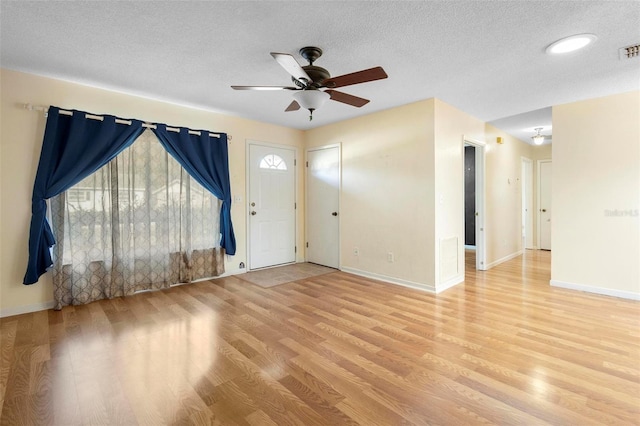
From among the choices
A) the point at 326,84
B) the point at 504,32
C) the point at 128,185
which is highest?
the point at 504,32

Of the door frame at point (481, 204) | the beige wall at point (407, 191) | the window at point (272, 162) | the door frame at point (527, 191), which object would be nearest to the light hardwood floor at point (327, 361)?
the beige wall at point (407, 191)

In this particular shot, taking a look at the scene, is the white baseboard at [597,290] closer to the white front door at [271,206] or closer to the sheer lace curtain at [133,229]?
the white front door at [271,206]

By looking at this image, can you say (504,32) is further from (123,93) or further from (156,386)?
(123,93)

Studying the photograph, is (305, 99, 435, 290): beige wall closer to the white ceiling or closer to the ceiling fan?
the white ceiling

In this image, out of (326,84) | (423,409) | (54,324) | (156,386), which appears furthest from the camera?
(54,324)

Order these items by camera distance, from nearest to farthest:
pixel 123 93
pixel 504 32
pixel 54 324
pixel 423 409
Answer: pixel 423 409 → pixel 504 32 → pixel 54 324 → pixel 123 93

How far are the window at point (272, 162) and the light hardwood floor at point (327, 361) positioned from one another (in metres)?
2.38

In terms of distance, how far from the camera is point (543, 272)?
16.2ft

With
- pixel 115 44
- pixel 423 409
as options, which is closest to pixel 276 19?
pixel 115 44

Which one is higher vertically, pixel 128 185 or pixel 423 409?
pixel 128 185

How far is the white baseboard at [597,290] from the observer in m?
3.64

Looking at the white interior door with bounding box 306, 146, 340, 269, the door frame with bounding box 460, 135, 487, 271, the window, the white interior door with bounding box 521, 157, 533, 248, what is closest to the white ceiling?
the door frame with bounding box 460, 135, 487, 271

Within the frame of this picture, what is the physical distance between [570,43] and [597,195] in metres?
2.33

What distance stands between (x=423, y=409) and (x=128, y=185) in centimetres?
391
